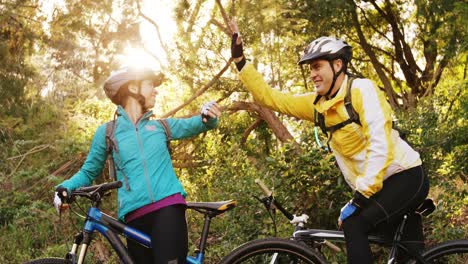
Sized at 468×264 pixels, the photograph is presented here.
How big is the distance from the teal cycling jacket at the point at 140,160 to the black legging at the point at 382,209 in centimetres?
97

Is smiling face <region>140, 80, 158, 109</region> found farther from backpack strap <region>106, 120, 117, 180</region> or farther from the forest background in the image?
the forest background

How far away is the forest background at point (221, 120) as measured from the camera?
5.60 m

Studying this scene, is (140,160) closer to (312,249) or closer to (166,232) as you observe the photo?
(166,232)

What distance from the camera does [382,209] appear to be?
10.2 feet

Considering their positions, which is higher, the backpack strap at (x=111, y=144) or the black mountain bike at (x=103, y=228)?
the backpack strap at (x=111, y=144)

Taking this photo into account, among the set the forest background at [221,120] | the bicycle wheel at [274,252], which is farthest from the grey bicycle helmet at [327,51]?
the forest background at [221,120]

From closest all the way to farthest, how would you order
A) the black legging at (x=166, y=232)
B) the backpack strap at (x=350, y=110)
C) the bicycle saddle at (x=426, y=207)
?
1. the backpack strap at (x=350, y=110)
2. the black legging at (x=166, y=232)
3. the bicycle saddle at (x=426, y=207)

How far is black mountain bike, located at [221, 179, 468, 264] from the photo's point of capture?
327 cm

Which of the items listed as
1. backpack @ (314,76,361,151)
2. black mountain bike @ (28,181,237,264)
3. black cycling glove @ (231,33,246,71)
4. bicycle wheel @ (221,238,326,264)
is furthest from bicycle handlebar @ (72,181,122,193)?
backpack @ (314,76,361,151)

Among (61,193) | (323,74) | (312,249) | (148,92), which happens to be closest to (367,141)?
(323,74)

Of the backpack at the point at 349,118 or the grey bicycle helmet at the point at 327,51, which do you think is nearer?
the backpack at the point at 349,118

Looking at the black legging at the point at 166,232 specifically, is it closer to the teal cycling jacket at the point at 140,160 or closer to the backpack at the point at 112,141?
the teal cycling jacket at the point at 140,160

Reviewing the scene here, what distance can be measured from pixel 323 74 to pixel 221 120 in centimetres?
671

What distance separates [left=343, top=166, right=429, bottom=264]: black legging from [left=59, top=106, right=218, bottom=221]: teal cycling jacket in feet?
3.18
